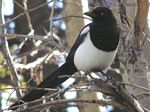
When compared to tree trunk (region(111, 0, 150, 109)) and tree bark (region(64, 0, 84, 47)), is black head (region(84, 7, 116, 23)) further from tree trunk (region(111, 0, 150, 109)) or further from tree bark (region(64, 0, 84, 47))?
tree bark (region(64, 0, 84, 47))

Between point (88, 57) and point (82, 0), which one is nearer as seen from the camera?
point (88, 57)

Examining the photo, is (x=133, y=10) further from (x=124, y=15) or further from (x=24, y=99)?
(x=24, y=99)

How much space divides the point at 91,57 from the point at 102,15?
277 mm

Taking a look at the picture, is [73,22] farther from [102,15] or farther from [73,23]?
[102,15]

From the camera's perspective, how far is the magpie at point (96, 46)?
3.44 m

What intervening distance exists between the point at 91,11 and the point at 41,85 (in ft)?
1.86

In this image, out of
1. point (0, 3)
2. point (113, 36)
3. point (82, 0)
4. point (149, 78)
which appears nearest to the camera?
point (149, 78)

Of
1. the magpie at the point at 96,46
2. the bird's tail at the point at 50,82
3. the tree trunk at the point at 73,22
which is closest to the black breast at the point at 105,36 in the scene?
the magpie at the point at 96,46

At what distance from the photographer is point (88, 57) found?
3473 mm

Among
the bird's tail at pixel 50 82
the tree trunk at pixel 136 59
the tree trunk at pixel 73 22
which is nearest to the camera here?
the tree trunk at pixel 136 59

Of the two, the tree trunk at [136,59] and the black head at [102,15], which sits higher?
the black head at [102,15]

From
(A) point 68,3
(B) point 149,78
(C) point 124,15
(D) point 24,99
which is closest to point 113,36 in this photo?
(C) point 124,15

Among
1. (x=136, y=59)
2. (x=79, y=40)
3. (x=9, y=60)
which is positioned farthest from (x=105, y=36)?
(x=9, y=60)

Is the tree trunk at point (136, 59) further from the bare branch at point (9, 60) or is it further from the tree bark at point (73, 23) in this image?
the tree bark at point (73, 23)
